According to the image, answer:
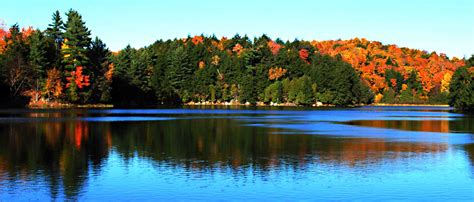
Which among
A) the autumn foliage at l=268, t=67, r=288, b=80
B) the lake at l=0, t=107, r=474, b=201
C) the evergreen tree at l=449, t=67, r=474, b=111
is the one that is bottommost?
the lake at l=0, t=107, r=474, b=201

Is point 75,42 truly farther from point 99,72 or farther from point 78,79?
point 99,72

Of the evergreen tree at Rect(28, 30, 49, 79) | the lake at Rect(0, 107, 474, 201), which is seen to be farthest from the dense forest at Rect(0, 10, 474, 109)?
the lake at Rect(0, 107, 474, 201)

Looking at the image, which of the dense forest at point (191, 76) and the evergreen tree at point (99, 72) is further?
the evergreen tree at point (99, 72)

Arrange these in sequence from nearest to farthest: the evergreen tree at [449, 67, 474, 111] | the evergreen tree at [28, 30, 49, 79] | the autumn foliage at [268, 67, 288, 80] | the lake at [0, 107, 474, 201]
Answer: the lake at [0, 107, 474, 201]
the evergreen tree at [449, 67, 474, 111]
the evergreen tree at [28, 30, 49, 79]
the autumn foliage at [268, 67, 288, 80]

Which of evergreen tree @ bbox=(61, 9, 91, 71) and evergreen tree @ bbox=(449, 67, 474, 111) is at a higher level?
evergreen tree @ bbox=(61, 9, 91, 71)

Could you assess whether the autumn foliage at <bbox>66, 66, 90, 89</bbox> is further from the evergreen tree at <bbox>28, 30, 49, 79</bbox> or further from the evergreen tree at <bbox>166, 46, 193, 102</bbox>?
the evergreen tree at <bbox>166, 46, 193, 102</bbox>

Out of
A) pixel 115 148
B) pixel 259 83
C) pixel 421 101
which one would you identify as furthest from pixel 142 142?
pixel 421 101

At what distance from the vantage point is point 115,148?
33.3m

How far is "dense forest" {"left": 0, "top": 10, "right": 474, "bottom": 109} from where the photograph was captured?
352 feet

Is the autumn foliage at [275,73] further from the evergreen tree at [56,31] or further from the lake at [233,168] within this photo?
the lake at [233,168]

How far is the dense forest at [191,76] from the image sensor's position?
107250mm

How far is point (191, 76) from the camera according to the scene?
183750 mm

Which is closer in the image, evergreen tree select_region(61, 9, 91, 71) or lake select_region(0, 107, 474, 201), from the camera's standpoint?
lake select_region(0, 107, 474, 201)

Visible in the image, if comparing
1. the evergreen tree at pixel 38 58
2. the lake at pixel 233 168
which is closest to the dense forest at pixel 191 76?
the evergreen tree at pixel 38 58
